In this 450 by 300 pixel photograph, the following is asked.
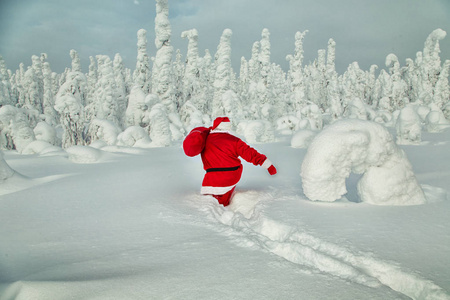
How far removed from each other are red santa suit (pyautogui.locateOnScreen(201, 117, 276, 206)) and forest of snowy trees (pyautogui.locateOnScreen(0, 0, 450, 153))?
897 centimetres

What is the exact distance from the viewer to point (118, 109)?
22.4 m

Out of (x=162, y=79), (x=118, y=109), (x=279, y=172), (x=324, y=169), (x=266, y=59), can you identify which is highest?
(x=266, y=59)

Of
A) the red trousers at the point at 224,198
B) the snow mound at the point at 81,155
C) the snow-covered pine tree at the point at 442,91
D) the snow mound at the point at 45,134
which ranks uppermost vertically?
the snow-covered pine tree at the point at 442,91

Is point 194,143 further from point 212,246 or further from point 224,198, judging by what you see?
point 212,246

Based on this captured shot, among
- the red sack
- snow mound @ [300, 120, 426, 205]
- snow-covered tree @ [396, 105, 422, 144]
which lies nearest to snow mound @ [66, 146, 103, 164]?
the red sack

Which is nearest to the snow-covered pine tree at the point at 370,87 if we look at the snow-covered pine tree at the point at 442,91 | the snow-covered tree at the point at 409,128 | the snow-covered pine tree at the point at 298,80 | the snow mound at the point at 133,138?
the snow-covered pine tree at the point at 442,91

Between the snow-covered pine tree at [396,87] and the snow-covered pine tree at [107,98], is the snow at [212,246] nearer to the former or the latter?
the snow-covered pine tree at [107,98]

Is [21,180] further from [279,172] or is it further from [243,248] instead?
[279,172]

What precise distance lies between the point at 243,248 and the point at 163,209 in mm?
1378

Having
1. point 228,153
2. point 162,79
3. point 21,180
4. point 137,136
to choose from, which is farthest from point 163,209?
point 162,79

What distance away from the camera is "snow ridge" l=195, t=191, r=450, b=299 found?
1609 millimetres

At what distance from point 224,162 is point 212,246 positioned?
1.79 m

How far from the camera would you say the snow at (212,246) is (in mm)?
1495

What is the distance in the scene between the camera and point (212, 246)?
82.0 inches
